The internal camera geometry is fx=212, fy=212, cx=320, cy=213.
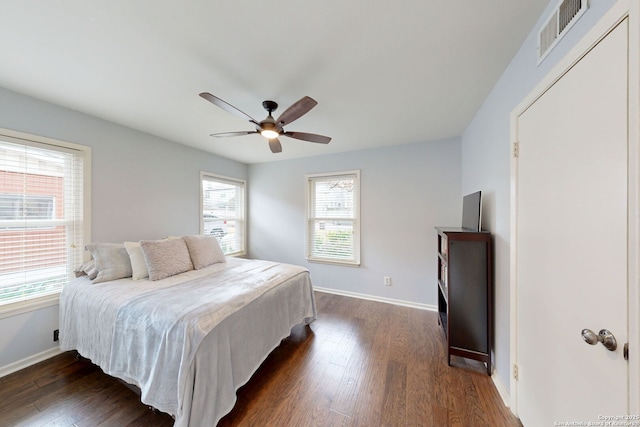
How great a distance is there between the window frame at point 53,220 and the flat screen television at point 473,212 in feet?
12.9

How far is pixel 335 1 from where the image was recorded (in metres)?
1.08

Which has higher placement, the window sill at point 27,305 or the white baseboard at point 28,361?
the window sill at point 27,305

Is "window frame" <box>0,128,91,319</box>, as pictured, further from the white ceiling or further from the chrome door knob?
the chrome door knob

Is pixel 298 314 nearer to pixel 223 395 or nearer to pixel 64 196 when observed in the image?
pixel 223 395

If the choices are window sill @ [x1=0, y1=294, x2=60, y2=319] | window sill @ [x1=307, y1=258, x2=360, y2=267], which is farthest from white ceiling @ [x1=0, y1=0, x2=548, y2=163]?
window sill @ [x1=307, y1=258, x2=360, y2=267]

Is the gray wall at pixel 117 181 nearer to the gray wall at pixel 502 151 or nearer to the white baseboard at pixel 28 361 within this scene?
the white baseboard at pixel 28 361

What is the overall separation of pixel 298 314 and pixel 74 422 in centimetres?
170

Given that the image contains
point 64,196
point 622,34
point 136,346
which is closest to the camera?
point 622,34

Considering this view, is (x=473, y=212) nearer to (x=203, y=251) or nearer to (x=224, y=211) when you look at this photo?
(x=203, y=251)

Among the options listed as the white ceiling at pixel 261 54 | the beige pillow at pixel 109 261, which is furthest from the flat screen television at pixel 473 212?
the beige pillow at pixel 109 261

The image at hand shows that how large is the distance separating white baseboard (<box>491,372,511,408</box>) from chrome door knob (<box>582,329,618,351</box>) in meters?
1.05

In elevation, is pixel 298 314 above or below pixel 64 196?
below

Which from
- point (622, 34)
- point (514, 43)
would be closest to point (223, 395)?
point (622, 34)

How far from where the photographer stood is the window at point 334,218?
3.61 metres
